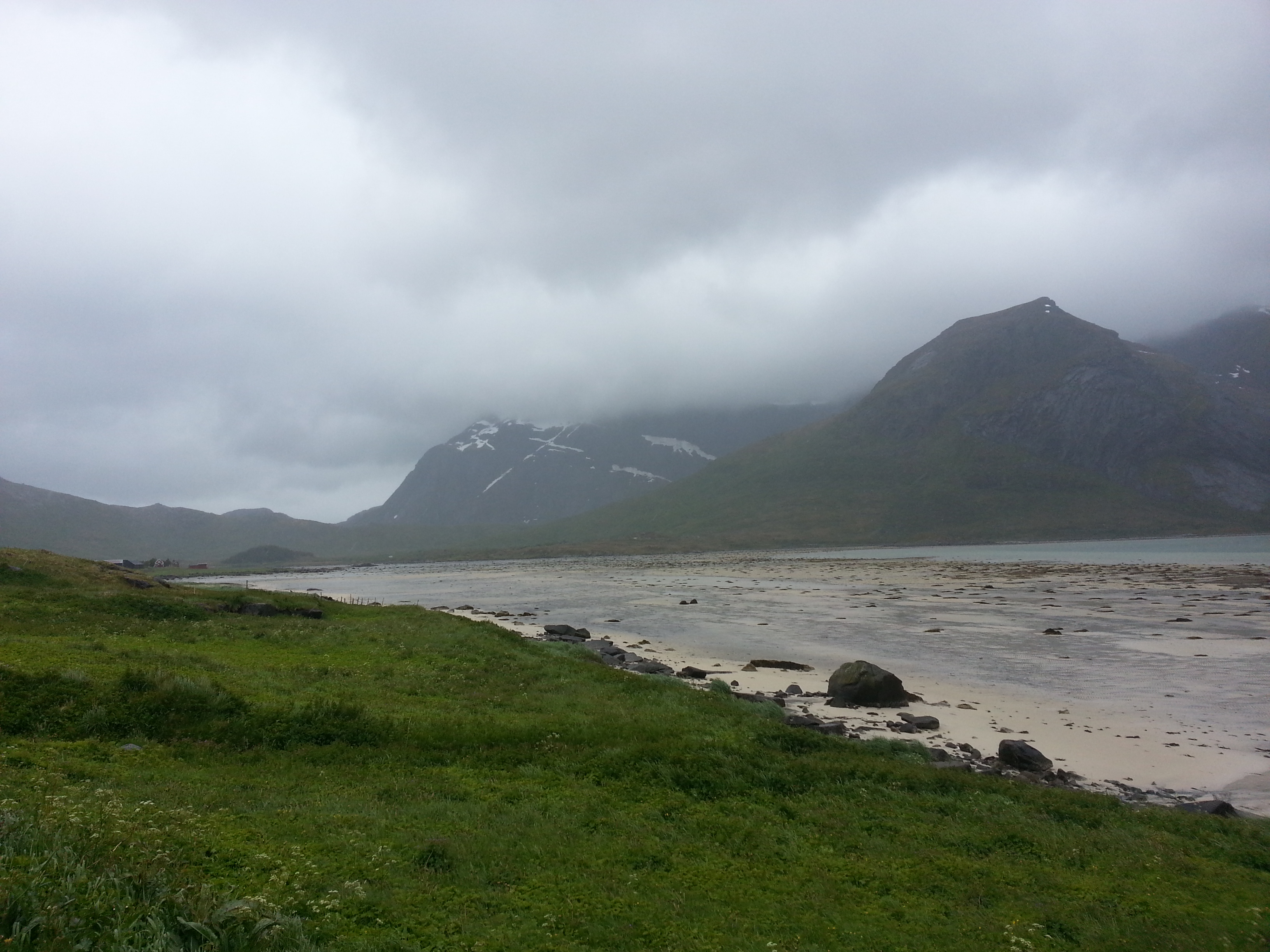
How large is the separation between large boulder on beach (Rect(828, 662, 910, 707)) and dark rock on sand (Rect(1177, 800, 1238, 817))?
42.5ft

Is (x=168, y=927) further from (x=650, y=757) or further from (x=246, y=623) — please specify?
(x=246, y=623)

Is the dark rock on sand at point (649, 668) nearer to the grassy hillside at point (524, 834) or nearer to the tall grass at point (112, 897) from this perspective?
the grassy hillside at point (524, 834)

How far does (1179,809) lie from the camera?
1770 cm

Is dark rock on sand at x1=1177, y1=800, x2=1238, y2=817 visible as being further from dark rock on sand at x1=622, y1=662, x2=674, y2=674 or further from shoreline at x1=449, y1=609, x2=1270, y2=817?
dark rock on sand at x1=622, y1=662, x2=674, y2=674

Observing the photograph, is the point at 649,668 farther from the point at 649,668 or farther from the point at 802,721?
the point at 802,721

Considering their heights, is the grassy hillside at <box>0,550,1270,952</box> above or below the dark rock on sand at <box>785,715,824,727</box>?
above

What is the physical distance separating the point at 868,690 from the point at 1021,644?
22.0 m

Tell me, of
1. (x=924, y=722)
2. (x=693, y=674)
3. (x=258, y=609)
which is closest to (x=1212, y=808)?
(x=924, y=722)

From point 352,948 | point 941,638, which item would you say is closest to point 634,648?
point 941,638

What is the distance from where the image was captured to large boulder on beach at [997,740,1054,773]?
22266mm

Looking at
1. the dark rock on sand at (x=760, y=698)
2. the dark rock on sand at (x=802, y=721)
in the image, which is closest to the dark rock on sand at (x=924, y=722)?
the dark rock on sand at (x=802, y=721)

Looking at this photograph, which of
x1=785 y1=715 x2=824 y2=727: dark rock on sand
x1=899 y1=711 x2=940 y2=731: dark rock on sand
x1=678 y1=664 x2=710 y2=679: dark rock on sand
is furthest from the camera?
x1=678 y1=664 x2=710 y2=679: dark rock on sand

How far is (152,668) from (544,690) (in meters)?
12.4

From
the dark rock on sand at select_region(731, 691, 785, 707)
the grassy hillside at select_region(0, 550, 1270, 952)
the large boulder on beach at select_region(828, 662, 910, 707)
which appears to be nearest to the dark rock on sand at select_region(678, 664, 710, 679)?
the dark rock on sand at select_region(731, 691, 785, 707)
